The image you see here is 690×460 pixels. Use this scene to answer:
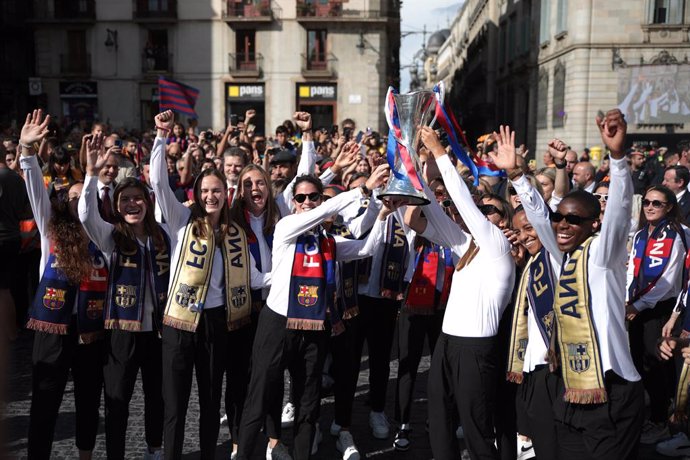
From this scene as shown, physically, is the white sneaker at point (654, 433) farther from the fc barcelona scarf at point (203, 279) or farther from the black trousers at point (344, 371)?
the fc barcelona scarf at point (203, 279)

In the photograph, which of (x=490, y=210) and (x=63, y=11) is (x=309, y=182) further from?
(x=63, y=11)

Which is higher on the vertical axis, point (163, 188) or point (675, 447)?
point (163, 188)

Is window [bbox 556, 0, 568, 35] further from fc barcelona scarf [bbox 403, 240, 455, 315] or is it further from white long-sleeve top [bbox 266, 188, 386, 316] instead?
white long-sleeve top [bbox 266, 188, 386, 316]

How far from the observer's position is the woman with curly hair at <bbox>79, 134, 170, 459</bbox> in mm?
4367

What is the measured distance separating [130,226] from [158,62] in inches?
1216

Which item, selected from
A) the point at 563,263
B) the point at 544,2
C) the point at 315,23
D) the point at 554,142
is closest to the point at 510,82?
the point at 544,2

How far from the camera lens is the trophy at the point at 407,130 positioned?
3.93 m

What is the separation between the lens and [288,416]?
5871 mm

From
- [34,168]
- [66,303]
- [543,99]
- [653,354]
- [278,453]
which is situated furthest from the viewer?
[543,99]

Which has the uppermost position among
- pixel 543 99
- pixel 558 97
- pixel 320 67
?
pixel 320 67

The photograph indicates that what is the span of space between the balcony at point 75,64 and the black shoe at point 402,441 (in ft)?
106

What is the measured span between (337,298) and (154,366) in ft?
4.73

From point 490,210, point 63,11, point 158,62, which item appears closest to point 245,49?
point 158,62

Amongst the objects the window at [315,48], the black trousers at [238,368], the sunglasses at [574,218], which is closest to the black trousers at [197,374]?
the black trousers at [238,368]
